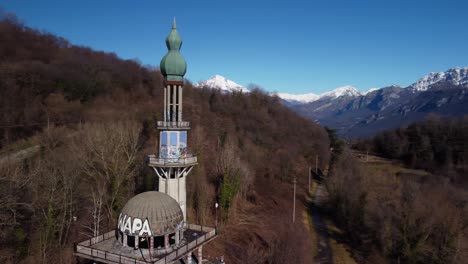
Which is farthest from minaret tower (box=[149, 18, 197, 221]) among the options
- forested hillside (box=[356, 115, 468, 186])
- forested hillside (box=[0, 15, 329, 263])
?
forested hillside (box=[356, 115, 468, 186])

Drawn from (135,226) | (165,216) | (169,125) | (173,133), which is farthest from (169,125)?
(135,226)

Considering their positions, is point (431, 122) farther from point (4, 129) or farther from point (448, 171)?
point (4, 129)

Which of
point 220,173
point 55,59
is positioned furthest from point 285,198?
point 55,59

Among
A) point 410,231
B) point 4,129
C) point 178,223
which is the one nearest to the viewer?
point 178,223

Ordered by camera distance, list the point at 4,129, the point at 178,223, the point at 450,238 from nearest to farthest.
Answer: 1. the point at 178,223
2. the point at 450,238
3. the point at 4,129

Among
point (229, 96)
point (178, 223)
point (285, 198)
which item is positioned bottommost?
point (285, 198)

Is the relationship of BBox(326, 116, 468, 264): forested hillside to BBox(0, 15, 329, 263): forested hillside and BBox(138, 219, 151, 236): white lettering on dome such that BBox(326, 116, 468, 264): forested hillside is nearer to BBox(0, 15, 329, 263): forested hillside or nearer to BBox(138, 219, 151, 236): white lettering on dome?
BBox(0, 15, 329, 263): forested hillside

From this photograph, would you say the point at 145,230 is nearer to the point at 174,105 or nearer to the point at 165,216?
the point at 165,216

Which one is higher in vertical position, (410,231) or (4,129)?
(4,129)
